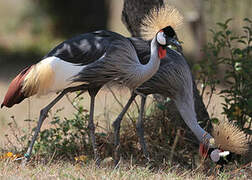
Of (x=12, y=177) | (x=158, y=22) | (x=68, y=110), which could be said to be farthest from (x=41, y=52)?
(x=12, y=177)

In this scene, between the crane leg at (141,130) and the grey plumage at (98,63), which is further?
the crane leg at (141,130)

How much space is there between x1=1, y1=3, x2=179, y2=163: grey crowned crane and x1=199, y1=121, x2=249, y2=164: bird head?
0.69 metres

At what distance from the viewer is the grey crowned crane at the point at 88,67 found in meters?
3.96

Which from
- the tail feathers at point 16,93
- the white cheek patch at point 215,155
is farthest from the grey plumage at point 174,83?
the tail feathers at point 16,93

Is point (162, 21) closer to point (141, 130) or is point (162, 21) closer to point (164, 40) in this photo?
point (164, 40)

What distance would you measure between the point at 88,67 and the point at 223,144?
3.89ft

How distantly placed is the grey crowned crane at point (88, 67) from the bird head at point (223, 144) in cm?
69

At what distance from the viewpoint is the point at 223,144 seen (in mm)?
4121

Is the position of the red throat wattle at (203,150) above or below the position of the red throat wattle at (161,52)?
below

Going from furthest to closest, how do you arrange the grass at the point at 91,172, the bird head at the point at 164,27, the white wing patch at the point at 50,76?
the bird head at the point at 164,27 → the white wing patch at the point at 50,76 → the grass at the point at 91,172

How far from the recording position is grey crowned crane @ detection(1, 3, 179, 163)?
396 centimetres

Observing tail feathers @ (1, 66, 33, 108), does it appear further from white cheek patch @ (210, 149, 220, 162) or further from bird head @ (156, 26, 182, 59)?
white cheek patch @ (210, 149, 220, 162)

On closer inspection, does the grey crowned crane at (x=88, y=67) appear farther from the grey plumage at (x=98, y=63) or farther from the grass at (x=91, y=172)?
the grass at (x=91, y=172)

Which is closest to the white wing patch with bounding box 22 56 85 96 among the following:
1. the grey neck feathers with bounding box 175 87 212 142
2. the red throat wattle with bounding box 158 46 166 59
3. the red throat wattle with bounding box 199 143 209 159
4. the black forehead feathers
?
the red throat wattle with bounding box 158 46 166 59
